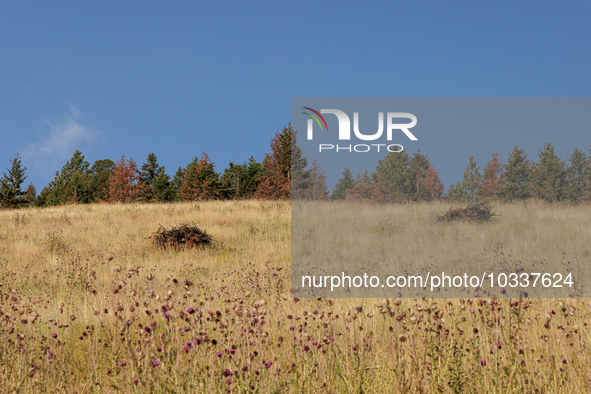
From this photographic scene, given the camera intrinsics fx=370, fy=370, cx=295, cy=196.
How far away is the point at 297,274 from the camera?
8.70 metres

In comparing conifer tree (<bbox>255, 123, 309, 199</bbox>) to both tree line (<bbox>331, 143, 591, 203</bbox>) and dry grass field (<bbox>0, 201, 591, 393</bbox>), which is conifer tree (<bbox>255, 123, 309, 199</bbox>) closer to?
tree line (<bbox>331, 143, 591, 203</bbox>)

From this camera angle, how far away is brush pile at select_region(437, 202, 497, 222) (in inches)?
526

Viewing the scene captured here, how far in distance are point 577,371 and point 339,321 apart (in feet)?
7.59

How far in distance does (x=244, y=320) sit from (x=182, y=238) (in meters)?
9.96

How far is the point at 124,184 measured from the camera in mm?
47062

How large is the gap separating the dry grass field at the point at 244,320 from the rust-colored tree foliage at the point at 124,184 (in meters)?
28.1

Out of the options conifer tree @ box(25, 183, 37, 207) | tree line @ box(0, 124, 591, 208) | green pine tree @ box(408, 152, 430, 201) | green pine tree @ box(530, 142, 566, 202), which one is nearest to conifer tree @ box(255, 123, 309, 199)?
tree line @ box(0, 124, 591, 208)

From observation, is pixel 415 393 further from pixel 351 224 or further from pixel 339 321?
pixel 351 224

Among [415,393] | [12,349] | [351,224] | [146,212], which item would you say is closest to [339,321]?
[415,393]

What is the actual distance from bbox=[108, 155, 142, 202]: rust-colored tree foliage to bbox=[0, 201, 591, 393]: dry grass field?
92.2 ft

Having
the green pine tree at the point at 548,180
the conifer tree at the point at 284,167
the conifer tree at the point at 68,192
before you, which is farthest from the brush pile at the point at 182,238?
the conifer tree at the point at 68,192

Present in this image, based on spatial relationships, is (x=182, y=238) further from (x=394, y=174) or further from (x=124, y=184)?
(x=124, y=184)

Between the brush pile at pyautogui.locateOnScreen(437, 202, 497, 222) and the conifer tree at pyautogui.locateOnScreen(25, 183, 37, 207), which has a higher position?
the conifer tree at pyautogui.locateOnScreen(25, 183, 37, 207)

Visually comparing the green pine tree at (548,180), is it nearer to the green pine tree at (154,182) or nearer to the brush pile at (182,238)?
the brush pile at (182,238)
